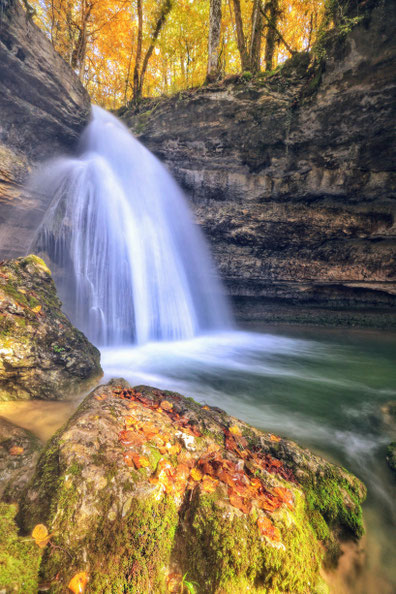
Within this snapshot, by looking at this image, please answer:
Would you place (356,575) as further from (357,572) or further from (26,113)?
(26,113)

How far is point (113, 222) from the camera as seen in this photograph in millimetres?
7699

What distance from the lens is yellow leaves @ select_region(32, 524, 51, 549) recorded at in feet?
4.15

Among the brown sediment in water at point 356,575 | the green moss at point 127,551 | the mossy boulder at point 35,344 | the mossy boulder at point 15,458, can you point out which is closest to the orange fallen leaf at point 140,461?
the green moss at point 127,551

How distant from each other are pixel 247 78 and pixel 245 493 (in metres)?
10.3

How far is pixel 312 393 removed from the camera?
472 cm

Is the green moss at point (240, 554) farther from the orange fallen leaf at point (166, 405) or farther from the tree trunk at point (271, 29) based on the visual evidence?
the tree trunk at point (271, 29)

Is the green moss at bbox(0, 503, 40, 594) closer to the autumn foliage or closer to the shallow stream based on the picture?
the shallow stream

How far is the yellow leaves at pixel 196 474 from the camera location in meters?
1.72

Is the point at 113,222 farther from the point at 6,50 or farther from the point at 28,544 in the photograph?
the point at 28,544

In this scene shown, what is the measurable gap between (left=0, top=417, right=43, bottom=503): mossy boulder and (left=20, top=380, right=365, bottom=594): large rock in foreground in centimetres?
19

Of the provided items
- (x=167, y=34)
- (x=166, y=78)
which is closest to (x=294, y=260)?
(x=167, y=34)

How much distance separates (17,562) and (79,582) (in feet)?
1.03

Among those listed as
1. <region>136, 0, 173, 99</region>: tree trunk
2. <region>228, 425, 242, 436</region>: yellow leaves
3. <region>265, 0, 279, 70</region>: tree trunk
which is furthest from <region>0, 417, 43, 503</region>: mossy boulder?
<region>136, 0, 173, 99</region>: tree trunk

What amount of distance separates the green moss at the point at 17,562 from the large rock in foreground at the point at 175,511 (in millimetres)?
53
